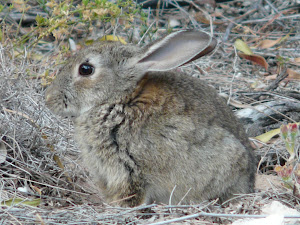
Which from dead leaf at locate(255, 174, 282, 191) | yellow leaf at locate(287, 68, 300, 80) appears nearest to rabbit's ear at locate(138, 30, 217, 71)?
dead leaf at locate(255, 174, 282, 191)

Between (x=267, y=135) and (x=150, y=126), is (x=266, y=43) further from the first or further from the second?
(x=150, y=126)

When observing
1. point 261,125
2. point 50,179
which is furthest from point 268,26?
point 50,179

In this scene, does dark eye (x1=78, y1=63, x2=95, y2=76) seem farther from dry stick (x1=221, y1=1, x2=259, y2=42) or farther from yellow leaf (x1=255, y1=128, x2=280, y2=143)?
dry stick (x1=221, y1=1, x2=259, y2=42)

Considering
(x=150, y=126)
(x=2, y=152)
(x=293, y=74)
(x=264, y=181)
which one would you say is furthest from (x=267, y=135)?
(x=2, y=152)

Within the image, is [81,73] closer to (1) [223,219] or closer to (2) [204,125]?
(2) [204,125]

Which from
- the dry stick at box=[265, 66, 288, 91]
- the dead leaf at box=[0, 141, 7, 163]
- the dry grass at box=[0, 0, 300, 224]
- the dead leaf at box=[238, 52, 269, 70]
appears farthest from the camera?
the dead leaf at box=[238, 52, 269, 70]

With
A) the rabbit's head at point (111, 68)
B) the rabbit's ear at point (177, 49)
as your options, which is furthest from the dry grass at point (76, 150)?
the rabbit's ear at point (177, 49)

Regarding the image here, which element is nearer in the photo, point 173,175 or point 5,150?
point 173,175

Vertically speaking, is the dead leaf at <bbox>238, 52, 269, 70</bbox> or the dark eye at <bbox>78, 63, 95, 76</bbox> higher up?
the dark eye at <bbox>78, 63, 95, 76</bbox>
